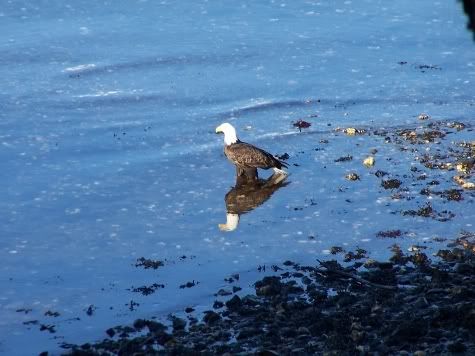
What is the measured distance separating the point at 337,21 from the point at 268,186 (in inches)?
448

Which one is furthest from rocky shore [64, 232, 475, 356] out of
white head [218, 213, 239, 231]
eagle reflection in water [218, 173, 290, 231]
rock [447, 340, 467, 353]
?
eagle reflection in water [218, 173, 290, 231]

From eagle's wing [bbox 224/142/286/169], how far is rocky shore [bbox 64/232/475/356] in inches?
166

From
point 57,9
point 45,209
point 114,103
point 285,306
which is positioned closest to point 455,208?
point 285,306

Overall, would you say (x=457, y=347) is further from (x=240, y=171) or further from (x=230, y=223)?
(x=240, y=171)

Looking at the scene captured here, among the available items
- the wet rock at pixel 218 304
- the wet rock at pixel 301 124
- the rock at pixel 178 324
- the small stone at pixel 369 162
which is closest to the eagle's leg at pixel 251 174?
the small stone at pixel 369 162

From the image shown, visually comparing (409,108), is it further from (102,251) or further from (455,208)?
(102,251)

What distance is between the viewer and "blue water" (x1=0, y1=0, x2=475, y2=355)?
13992 millimetres

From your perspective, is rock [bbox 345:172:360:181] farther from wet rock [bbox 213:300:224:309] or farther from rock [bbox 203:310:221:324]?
rock [bbox 203:310:221:324]

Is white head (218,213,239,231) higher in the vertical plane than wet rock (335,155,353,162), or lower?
lower

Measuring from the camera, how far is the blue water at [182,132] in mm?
13992

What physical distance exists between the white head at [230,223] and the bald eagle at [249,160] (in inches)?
A: 57.1

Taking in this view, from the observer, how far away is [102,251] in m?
14.8

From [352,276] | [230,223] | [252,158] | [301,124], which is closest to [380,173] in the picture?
[252,158]

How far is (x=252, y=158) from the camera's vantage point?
56.4 feet
